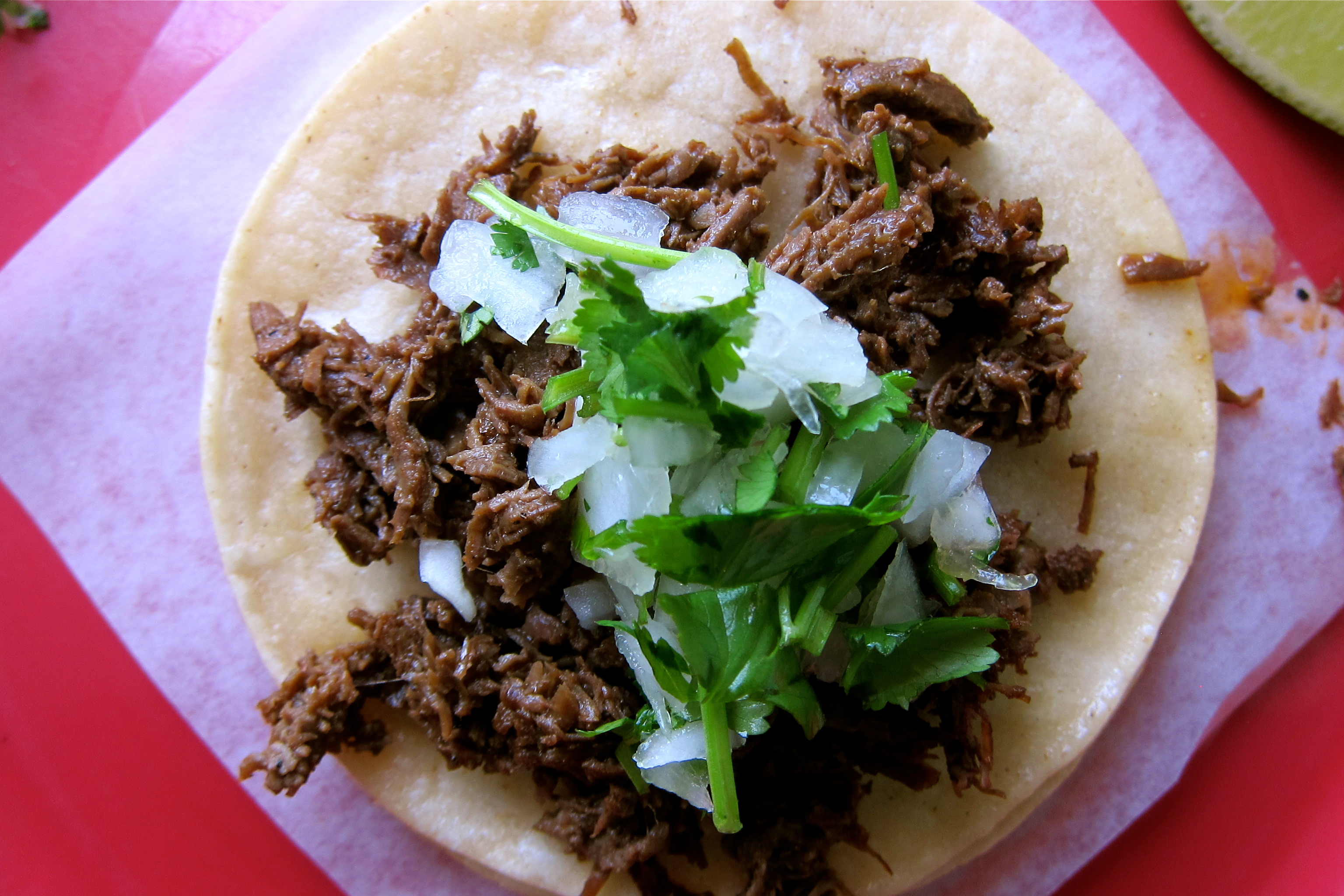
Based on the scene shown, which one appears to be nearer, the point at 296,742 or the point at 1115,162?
the point at 296,742

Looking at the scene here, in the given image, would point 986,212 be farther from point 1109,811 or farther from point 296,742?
point 296,742

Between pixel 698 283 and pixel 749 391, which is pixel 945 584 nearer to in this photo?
pixel 749 391

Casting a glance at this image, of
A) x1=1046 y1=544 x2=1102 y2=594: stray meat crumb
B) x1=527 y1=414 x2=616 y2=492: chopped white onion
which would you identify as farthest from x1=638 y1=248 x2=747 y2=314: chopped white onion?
x1=1046 y1=544 x2=1102 y2=594: stray meat crumb

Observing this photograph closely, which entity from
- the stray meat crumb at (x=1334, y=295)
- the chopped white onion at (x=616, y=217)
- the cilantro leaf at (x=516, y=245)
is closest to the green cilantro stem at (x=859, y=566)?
the chopped white onion at (x=616, y=217)

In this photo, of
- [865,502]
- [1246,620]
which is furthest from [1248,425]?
[865,502]

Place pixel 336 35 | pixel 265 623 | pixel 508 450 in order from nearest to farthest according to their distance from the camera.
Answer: pixel 508 450 → pixel 265 623 → pixel 336 35
